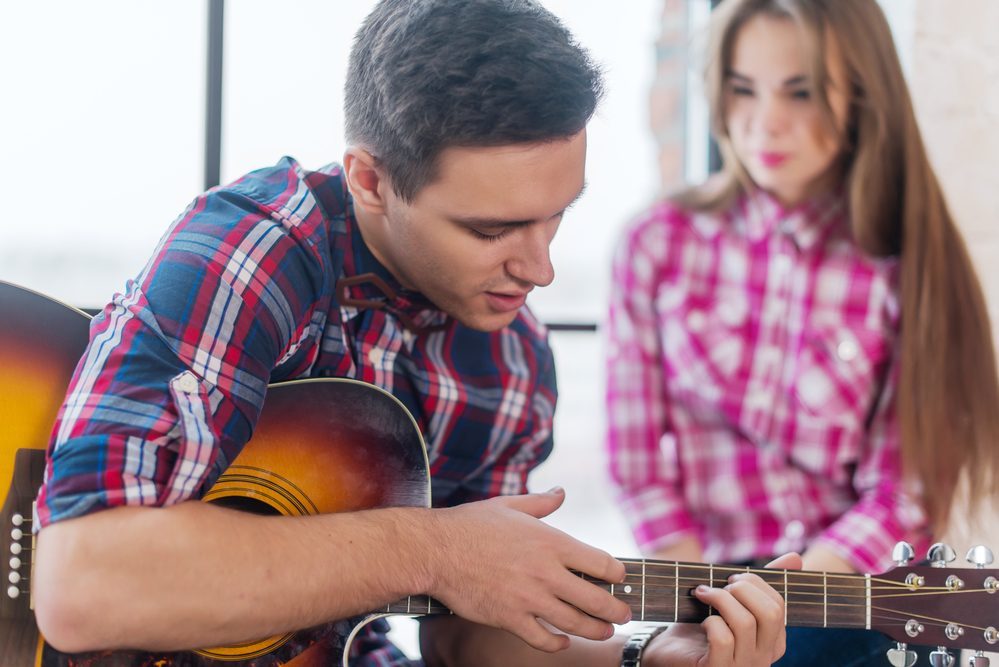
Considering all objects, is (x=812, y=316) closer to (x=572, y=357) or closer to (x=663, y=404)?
(x=663, y=404)

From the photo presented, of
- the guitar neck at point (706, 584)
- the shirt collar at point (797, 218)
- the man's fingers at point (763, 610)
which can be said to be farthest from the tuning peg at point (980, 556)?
the shirt collar at point (797, 218)

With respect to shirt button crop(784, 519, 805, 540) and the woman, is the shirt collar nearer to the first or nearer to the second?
the woman

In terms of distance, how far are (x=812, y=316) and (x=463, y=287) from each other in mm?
830

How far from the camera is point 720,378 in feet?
5.71

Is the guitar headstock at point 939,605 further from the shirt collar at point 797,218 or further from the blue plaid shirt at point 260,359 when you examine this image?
the shirt collar at point 797,218

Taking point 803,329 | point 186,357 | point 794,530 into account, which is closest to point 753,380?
point 803,329

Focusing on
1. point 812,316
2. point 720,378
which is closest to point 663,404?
point 720,378

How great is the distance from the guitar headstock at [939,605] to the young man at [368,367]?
160 mm

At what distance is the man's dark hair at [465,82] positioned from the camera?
104 centimetres

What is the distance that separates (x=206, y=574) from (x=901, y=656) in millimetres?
803

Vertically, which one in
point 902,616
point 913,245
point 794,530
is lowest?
point 794,530

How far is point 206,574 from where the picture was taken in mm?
887

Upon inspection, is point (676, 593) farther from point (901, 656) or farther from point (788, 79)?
point (788, 79)

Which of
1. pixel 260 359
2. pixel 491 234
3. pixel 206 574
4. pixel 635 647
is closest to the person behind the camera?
pixel 206 574
